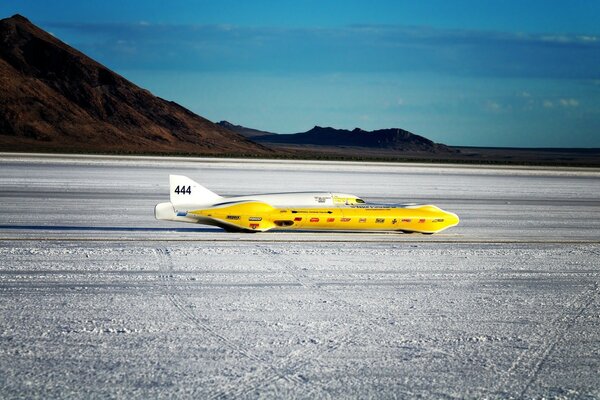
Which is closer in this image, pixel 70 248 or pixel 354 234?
pixel 70 248

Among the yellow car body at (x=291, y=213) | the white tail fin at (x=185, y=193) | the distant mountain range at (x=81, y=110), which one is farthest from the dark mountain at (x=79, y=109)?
the yellow car body at (x=291, y=213)

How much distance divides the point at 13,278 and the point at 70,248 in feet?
9.41

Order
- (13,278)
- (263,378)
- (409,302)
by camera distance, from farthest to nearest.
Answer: (13,278)
(409,302)
(263,378)

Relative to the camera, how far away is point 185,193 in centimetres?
1600

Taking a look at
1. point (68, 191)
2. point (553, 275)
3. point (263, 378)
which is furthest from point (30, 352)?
point (68, 191)

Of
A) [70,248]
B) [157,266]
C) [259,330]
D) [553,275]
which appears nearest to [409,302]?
[259,330]

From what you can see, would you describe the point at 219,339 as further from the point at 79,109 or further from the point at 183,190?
the point at 79,109

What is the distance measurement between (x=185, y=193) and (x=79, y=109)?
155m

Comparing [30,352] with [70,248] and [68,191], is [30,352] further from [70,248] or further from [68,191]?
[68,191]

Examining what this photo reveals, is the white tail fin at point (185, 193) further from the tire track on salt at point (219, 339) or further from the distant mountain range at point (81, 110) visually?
the distant mountain range at point (81, 110)

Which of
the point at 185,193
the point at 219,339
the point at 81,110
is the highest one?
the point at 81,110

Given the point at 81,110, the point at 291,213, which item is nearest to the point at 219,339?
the point at 291,213

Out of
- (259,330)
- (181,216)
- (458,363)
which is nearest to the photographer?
(458,363)

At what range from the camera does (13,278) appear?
34.7 ft
